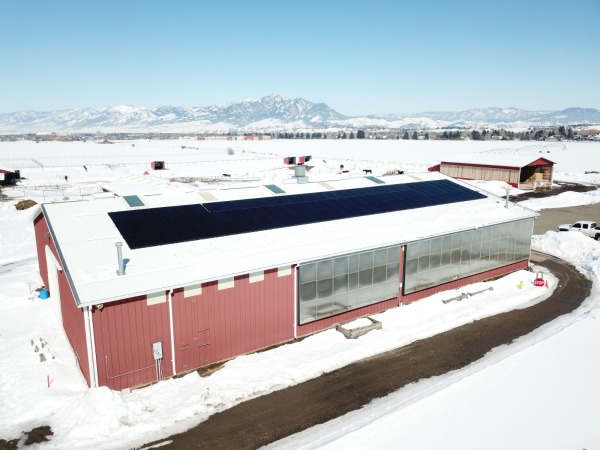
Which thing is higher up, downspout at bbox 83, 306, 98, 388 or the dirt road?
downspout at bbox 83, 306, 98, 388

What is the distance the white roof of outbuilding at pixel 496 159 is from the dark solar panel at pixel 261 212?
129 ft

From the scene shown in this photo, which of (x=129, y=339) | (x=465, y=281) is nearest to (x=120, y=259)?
(x=129, y=339)

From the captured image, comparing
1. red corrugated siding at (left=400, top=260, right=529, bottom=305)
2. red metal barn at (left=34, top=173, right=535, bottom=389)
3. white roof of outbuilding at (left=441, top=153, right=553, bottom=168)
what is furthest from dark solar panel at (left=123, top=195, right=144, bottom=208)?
white roof of outbuilding at (left=441, top=153, right=553, bottom=168)

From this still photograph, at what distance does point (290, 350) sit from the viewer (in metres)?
18.9

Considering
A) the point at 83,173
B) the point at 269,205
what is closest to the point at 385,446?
the point at 269,205

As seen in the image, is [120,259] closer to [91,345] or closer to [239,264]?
[91,345]

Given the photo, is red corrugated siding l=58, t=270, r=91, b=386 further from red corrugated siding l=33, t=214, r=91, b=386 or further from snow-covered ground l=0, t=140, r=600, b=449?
snow-covered ground l=0, t=140, r=600, b=449

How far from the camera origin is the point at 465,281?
26.2 m

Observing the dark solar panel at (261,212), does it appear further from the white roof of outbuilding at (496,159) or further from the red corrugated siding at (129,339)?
the white roof of outbuilding at (496,159)

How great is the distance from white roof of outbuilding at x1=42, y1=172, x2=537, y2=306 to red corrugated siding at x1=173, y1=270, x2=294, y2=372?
32.3 inches

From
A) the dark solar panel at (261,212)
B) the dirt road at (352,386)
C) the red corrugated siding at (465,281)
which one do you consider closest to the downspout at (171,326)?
the dirt road at (352,386)

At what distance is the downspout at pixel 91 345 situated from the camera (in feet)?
49.5

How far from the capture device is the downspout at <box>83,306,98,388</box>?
15.1 m

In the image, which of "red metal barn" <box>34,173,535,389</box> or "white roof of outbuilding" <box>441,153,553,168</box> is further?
"white roof of outbuilding" <box>441,153,553,168</box>
